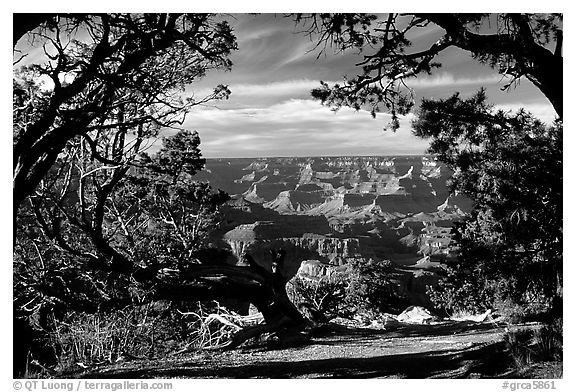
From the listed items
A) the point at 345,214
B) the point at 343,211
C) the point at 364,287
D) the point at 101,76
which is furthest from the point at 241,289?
the point at 343,211

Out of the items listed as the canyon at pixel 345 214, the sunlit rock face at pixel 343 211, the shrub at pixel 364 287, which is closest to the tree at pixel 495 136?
the shrub at pixel 364 287

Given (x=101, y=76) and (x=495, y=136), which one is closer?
(x=101, y=76)

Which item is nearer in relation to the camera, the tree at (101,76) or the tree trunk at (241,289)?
the tree at (101,76)

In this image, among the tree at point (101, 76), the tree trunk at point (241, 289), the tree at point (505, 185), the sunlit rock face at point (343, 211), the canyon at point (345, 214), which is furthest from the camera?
the sunlit rock face at point (343, 211)

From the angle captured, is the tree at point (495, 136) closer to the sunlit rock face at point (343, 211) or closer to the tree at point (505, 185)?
the tree at point (505, 185)

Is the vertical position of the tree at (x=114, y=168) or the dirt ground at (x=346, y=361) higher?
the tree at (x=114, y=168)

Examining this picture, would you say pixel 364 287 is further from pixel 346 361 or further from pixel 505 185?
pixel 346 361

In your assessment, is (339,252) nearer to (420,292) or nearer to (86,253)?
(420,292)

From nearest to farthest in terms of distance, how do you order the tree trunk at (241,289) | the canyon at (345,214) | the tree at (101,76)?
the tree at (101,76) < the tree trunk at (241,289) < the canyon at (345,214)
